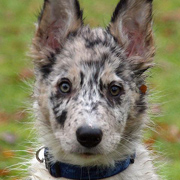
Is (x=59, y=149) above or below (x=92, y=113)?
below

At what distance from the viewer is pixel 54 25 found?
20.4ft

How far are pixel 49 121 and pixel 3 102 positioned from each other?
5414 millimetres

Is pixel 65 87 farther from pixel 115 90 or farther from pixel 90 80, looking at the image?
pixel 115 90

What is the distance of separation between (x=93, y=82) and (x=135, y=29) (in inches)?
38.2

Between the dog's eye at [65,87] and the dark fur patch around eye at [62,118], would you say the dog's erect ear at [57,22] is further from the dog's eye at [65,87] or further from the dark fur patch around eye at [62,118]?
the dark fur patch around eye at [62,118]

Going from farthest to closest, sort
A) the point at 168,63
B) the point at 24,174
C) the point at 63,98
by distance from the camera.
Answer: the point at 168,63, the point at 24,174, the point at 63,98

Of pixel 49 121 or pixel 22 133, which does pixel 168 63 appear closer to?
pixel 22 133

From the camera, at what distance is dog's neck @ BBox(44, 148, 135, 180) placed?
5809 mm

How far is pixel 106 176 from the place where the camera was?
230 inches

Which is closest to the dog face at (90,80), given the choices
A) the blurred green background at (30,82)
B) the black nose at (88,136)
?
the black nose at (88,136)

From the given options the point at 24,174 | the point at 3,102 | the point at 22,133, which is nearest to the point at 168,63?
the point at 3,102

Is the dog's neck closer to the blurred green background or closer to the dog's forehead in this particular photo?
the blurred green background

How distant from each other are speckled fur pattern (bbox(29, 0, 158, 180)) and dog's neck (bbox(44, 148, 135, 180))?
6 cm

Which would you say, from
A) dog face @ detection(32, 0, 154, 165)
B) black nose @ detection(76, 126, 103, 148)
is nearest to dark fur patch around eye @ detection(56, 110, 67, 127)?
dog face @ detection(32, 0, 154, 165)
